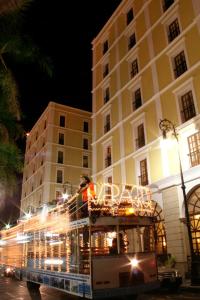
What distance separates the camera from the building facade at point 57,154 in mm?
46469

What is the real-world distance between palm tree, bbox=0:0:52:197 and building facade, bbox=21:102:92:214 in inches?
1255

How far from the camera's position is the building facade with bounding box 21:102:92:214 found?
46.5 meters

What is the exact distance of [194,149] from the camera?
19.9 m

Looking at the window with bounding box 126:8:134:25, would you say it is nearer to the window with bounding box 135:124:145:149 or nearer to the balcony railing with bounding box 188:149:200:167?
the window with bounding box 135:124:145:149

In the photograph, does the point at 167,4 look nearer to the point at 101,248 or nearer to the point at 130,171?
the point at 130,171

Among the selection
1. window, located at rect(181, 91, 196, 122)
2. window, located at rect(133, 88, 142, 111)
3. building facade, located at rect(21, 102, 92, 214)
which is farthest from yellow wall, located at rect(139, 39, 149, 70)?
building facade, located at rect(21, 102, 92, 214)

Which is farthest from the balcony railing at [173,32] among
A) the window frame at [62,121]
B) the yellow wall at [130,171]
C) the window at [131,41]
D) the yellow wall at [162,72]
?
the window frame at [62,121]

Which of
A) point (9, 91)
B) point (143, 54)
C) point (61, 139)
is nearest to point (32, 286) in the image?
point (9, 91)

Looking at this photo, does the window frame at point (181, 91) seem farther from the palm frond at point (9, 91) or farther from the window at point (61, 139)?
the window at point (61, 139)

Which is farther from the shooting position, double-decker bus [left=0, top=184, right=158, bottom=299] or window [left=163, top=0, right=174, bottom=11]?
window [left=163, top=0, right=174, bottom=11]

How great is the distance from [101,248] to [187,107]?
13.9 m

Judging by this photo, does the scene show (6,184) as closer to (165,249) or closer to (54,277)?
(54,277)

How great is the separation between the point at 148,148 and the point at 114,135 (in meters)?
5.74

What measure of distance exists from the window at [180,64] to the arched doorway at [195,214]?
8.68 m
